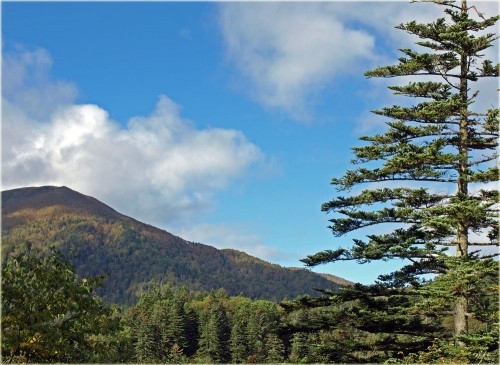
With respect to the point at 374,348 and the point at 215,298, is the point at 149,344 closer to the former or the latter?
the point at 215,298

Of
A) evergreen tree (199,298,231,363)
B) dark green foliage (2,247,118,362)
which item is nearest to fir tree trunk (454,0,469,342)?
dark green foliage (2,247,118,362)

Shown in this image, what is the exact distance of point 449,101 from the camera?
2173 centimetres

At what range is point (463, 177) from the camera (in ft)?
69.5

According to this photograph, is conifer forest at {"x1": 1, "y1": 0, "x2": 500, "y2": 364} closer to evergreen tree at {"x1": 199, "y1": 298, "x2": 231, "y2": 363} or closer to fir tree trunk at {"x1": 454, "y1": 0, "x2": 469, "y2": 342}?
fir tree trunk at {"x1": 454, "y1": 0, "x2": 469, "y2": 342}

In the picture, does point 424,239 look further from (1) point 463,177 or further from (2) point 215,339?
(2) point 215,339

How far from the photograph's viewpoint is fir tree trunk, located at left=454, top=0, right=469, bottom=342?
2031 centimetres

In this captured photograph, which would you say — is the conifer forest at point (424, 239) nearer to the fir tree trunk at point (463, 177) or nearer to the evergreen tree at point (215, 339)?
the fir tree trunk at point (463, 177)

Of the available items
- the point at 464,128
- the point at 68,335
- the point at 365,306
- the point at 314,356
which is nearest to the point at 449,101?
the point at 464,128

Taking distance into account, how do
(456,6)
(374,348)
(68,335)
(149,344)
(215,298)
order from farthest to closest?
(215,298) < (149,344) < (456,6) < (374,348) < (68,335)

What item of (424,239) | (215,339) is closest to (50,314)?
(424,239)

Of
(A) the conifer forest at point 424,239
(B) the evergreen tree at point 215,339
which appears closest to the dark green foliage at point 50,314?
(A) the conifer forest at point 424,239

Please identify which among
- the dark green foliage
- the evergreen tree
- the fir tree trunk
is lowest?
the evergreen tree

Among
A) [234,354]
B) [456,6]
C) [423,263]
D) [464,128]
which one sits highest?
[456,6]

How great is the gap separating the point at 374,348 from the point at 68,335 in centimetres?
1202
